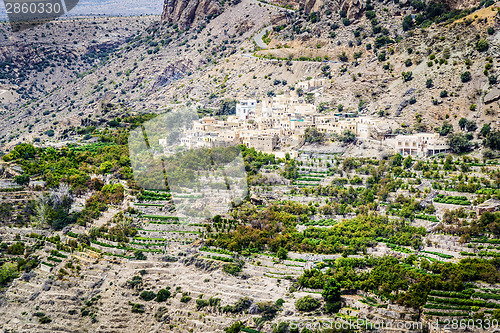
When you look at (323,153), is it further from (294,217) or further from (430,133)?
(294,217)

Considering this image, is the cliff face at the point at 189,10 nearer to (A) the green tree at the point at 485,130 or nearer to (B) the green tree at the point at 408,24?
(B) the green tree at the point at 408,24

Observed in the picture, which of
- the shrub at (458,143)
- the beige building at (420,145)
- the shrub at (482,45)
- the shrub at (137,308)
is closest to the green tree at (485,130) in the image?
the shrub at (458,143)

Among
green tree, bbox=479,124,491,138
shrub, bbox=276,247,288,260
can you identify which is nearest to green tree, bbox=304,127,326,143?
green tree, bbox=479,124,491,138

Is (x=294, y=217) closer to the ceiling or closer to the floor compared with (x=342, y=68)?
closer to the floor

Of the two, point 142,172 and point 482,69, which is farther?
point 482,69

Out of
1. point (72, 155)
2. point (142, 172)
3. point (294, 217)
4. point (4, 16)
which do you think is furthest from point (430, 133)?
point (4, 16)

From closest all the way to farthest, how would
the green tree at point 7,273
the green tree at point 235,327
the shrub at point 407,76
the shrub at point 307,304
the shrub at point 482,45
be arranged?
the green tree at point 235,327, the shrub at point 307,304, the green tree at point 7,273, the shrub at point 482,45, the shrub at point 407,76

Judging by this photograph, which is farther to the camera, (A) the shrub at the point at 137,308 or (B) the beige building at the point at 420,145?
(B) the beige building at the point at 420,145

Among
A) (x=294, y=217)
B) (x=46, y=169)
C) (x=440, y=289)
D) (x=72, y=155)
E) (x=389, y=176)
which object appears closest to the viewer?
(x=440, y=289)
